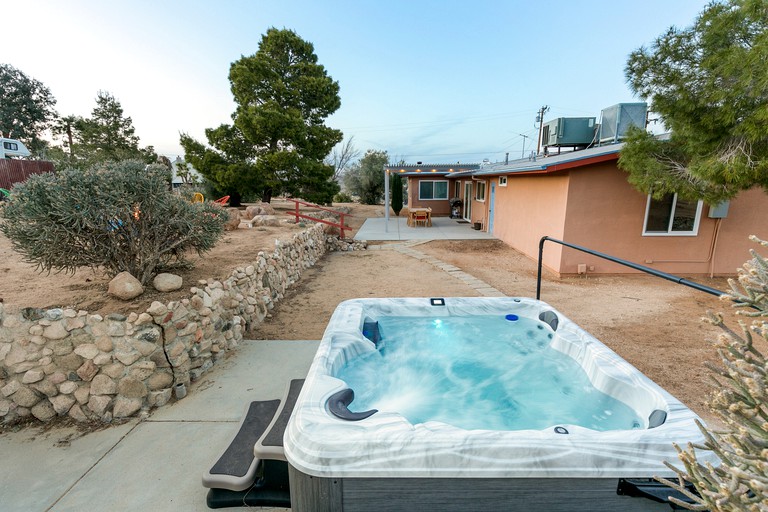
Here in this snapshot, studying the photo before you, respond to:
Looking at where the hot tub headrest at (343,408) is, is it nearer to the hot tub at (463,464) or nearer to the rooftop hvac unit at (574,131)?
the hot tub at (463,464)

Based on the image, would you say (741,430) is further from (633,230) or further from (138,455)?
(633,230)

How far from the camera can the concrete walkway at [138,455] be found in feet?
7.30

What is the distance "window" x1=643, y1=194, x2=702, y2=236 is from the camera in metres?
7.45

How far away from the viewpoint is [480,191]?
14.9 meters

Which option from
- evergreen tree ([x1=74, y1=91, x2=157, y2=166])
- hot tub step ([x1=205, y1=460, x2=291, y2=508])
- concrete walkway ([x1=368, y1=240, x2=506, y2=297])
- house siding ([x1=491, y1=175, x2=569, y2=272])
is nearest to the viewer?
hot tub step ([x1=205, y1=460, x2=291, y2=508])

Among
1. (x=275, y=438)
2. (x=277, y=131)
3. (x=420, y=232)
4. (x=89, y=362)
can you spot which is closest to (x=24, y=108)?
(x=277, y=131)

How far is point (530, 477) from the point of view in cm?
178

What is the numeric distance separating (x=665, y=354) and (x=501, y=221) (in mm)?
7910

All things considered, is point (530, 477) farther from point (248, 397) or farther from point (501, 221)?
point (501, 221)

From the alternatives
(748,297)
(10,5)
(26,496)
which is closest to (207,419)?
(26,496)

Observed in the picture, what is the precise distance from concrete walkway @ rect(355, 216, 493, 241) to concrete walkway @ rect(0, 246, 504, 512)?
879 centimetres

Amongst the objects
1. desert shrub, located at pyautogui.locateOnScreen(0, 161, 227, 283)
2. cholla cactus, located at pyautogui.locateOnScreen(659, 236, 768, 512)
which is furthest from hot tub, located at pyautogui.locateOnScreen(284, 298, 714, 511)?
desert shrub, located at pyautogui.locateOnScreen(0, 161, 227, 283)

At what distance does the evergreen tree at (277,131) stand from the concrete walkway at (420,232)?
119 inches

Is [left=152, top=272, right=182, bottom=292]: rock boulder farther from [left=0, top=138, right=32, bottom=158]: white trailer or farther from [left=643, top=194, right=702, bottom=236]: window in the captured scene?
[left=0, top=138, right=32, bottom=158]: white trailer
